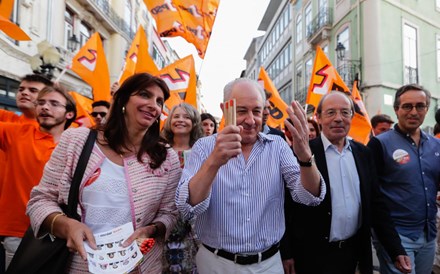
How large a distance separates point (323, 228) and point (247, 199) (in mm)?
893

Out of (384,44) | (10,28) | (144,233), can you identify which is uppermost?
(384,44)

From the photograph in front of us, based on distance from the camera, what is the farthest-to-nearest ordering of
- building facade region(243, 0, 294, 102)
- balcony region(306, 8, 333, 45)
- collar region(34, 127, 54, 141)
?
building facade region(243, 0, 294, 102) < balcony region(306, 8, 333, 45) < collar region(34, 127, 54, 141)

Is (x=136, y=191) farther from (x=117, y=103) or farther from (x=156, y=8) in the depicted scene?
→ (x=156, y=8)

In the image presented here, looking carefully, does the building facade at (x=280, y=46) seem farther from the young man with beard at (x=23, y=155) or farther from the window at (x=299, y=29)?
the young man with beard at (x=23, y=155)

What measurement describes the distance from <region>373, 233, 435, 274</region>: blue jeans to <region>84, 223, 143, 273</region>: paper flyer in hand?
2149 millimetres

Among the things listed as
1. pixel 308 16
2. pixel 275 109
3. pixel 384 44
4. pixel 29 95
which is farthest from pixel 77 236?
pixel 308 16

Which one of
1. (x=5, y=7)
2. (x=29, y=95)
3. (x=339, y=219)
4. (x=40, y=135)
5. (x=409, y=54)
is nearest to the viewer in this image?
(x=339, y=219)

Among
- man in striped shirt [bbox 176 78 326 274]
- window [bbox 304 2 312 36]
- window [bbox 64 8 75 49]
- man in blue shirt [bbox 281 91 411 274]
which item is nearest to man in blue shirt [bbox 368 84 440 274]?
man in blue shirt [bbox 281 91 411 274]

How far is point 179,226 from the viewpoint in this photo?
9.33 feet

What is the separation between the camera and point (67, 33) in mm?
15500

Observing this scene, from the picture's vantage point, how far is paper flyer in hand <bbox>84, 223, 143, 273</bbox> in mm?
1515

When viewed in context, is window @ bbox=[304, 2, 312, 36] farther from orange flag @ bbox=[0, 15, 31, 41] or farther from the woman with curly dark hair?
the woman with curly dark hair

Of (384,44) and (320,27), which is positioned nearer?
(384,44)

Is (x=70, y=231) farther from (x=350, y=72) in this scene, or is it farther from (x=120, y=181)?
(x=350, y=72)
